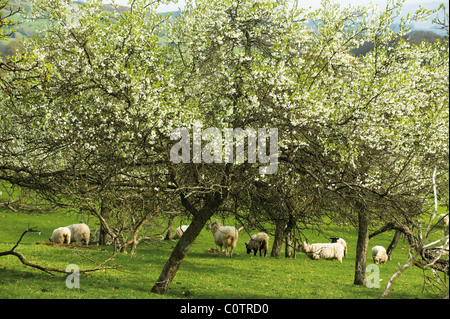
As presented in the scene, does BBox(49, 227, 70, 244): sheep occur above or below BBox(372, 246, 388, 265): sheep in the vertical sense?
above

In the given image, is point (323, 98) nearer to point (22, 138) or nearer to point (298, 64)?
point (298, 64)

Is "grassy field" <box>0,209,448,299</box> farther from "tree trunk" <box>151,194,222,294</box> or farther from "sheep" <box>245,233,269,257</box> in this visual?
"sheep" <box>245,233,269,257</box>

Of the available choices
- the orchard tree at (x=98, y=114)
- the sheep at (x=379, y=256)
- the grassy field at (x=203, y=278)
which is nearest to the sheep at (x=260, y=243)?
the grassy field at (x=203, y=278)

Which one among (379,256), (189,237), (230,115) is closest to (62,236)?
(189,237)

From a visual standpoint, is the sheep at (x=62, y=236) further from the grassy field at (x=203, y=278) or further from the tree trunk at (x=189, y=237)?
the tree trunk at (x=189, y=237)

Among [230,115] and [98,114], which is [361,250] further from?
[98,114]

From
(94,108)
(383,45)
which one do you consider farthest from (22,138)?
(383,45)

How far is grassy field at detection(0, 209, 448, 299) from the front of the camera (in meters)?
14.8

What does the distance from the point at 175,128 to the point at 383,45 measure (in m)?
9.15

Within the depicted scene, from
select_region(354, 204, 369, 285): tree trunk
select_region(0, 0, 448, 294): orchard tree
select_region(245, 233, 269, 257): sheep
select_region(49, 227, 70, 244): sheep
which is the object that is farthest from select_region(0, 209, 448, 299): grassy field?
select_region(49, 227, 70, 244): sheep

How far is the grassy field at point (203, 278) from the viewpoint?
14828 millimetres

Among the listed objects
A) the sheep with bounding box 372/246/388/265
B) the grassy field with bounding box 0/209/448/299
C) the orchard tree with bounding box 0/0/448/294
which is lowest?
the sheep with bounding box 372/246/388/265

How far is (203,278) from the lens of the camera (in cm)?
2041
